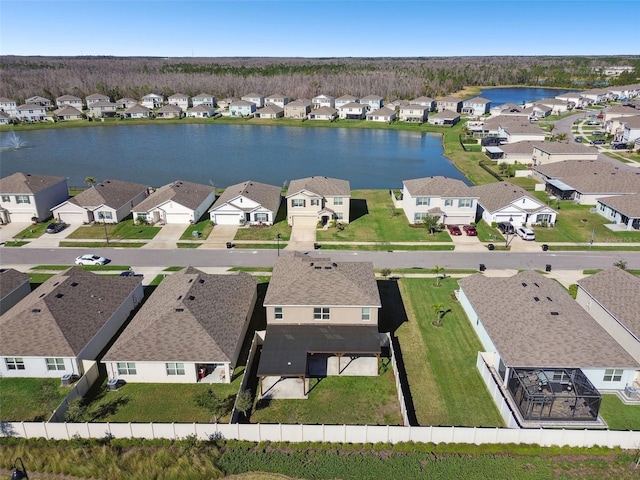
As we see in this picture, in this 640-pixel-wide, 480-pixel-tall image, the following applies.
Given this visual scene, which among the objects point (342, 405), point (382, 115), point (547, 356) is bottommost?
point (342, 405)

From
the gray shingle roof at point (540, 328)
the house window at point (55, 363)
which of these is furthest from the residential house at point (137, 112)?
the gray shingle roof at point (540, 328)

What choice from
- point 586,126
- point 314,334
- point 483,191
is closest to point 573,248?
point 483,191

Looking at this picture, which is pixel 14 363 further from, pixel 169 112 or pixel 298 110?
pixel 169 112

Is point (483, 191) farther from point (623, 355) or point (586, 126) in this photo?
point (586, 126)

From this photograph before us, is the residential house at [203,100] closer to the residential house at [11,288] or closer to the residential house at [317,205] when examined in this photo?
the residential house at [317,205]

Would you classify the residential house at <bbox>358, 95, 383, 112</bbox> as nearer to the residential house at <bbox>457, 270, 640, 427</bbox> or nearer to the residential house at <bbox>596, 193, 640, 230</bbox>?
the residential house at <bbox>596, 193, 640, 230</bbox>

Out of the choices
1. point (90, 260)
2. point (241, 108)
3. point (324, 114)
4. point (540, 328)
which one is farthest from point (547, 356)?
point (241, 108)
